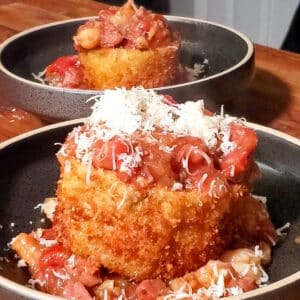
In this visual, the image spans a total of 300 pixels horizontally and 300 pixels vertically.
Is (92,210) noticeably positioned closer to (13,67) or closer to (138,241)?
(138,241)

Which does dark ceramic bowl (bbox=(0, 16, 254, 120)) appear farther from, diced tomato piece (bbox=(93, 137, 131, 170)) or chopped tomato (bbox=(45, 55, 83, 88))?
diced tomato piece (bbox=(93, 137, 131, 170))

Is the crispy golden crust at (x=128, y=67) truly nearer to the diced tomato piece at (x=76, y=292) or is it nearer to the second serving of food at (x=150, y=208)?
the second serving of food at (x=150, y=208)

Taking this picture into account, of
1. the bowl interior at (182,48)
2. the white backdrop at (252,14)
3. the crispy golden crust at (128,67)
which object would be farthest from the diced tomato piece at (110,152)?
the white backdrop at (252,14)

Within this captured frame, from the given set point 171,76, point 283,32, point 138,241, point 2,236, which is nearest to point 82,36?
point 171,76

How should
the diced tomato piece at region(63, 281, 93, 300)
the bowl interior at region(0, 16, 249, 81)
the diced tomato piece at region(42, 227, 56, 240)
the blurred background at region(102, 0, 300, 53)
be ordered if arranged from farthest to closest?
the blurred background at region(102, 0, 300, 53) → the bowl interior at region(0, 16, 249, 81) → the diced tomato piece at region(42, 227, 56, 240) → the diced tomato piece at region(63, 281, 93, 300)

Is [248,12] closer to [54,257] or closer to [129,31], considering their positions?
[129,31]

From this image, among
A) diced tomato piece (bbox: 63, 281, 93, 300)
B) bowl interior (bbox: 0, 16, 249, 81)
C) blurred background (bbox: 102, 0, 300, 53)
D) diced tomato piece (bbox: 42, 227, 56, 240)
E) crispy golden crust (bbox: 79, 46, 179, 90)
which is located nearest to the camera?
diced tomato piece (bbox: 63, 281, 93, 300)

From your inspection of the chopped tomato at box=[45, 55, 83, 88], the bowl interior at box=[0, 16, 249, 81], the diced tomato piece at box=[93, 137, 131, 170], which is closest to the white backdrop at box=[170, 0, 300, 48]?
the bowl interior at box=[0, 16, 249, 81]
